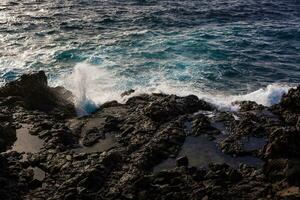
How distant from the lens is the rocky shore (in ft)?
53.7

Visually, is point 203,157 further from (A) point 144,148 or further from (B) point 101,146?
(B) point 101,146

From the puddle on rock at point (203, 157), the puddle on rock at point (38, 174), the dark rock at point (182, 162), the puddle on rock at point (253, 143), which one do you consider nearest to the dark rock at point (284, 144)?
the puddle on rock at point (203, 157)

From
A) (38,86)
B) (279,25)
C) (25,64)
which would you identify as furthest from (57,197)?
(279,25)

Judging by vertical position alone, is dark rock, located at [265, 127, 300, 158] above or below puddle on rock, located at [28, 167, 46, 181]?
above

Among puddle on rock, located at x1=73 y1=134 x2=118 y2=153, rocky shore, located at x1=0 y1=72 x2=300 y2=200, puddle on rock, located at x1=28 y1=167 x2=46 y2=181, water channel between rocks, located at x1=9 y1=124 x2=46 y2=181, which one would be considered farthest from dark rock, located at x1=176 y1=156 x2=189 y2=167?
water channel between rocks, located at x1=9 y1=124 x2=46 y2=181

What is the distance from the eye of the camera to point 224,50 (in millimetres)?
35625

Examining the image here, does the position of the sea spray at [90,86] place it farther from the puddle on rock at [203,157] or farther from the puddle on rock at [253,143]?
A: the puddle on rock at [253,143]

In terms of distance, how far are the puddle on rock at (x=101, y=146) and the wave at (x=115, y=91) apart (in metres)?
3.84

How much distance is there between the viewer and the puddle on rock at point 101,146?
19.8 metres

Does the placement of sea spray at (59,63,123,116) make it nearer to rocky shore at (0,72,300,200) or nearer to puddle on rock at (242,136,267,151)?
rocky shore at (0,72,300,200)

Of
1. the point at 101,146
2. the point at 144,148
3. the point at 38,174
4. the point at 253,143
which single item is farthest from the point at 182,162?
the point at 38,174

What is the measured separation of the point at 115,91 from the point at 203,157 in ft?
35.7

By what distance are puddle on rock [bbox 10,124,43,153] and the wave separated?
11.7 feet

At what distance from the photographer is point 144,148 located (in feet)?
62.9
